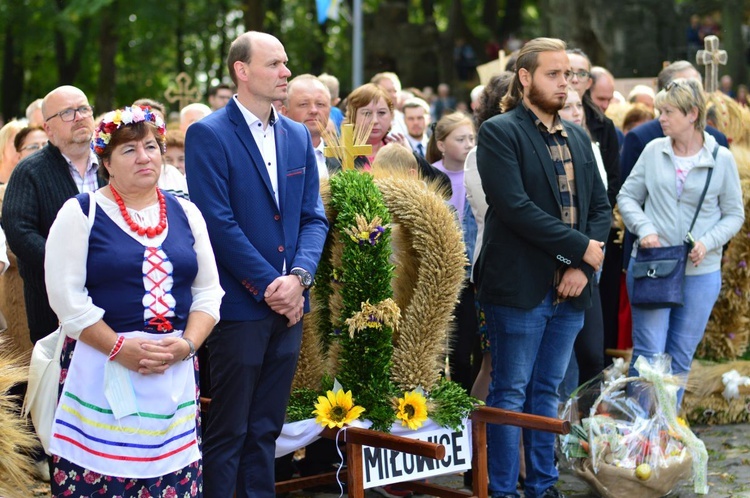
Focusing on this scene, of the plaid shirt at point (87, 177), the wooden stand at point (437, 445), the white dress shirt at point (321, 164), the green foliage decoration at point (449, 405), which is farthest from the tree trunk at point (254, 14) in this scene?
the green foliage decoration at point (449, 405)

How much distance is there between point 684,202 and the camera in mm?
6453

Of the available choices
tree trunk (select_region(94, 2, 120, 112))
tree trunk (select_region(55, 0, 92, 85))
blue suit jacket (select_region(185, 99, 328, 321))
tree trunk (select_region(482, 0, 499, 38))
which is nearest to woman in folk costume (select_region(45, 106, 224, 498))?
blue suit jacket (select_region(185, 99, 328, 321))

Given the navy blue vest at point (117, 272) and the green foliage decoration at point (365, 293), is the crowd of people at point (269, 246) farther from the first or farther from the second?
the green foliage decoration at point (365, 293)

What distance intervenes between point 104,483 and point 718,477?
3703 millimetres

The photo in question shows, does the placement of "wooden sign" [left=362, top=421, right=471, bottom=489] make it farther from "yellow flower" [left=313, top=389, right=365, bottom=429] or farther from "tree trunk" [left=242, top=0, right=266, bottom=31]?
"tree trunk" [left=242, top=0, right=266, bottom=31]

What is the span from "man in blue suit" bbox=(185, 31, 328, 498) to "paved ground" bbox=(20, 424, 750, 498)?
4.23ft

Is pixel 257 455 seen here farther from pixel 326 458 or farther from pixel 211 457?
pixel 326 458

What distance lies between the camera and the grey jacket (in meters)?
6.41

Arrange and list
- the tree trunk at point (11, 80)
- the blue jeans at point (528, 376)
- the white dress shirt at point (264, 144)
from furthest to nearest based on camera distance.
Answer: the tree trunk at point (11, 80) → the blue jeans at point (528, 376) → the white dress shirt at point (264, 144)

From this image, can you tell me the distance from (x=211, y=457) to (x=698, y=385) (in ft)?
13.3

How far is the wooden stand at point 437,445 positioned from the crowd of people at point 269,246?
22 cm

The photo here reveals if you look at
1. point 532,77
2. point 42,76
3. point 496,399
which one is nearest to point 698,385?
point 496,399

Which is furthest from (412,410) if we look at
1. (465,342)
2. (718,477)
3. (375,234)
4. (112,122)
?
(718,477)

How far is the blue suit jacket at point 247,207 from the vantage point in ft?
14.6
